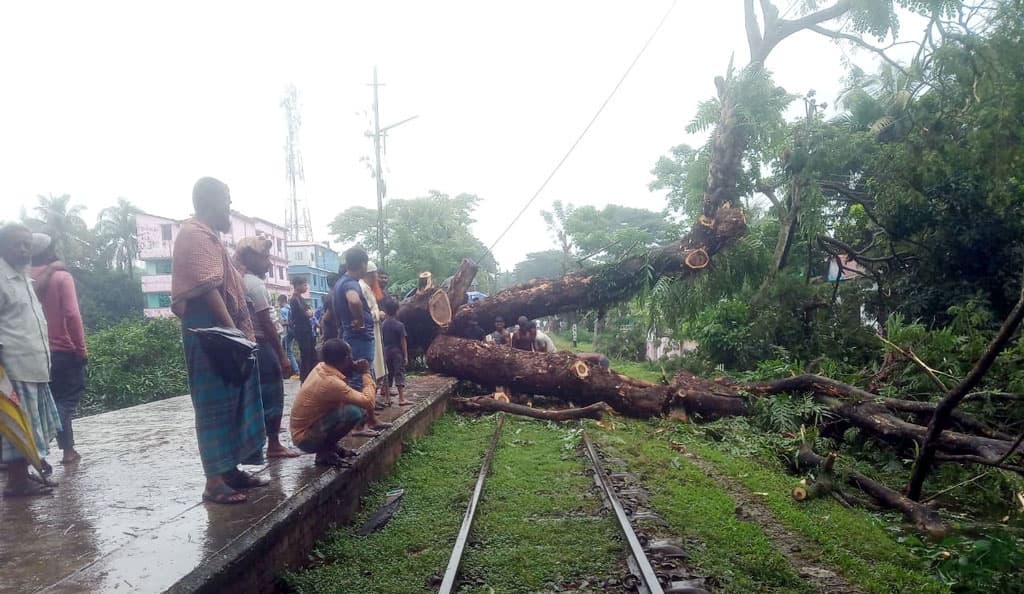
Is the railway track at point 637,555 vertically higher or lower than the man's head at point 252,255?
lower

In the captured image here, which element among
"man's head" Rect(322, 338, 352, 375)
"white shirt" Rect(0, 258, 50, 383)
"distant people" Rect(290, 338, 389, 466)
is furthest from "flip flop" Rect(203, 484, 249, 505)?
"white shirt" Rect(0, 258, 50, 383)

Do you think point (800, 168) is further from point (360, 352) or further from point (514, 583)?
point (514, 583)

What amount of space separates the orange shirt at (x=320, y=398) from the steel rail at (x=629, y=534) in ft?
6.64

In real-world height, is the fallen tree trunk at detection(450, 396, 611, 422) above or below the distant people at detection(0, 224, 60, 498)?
below

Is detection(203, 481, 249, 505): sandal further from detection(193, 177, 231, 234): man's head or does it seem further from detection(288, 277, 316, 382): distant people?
detection(288, 277, 316, 382): distant people

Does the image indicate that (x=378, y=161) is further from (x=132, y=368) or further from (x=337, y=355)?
(x=337, y=355)

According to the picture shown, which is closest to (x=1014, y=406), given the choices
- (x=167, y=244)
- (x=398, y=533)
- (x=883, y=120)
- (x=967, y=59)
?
(x=967, y=59)

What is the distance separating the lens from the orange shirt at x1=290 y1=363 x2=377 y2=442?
4180 mm

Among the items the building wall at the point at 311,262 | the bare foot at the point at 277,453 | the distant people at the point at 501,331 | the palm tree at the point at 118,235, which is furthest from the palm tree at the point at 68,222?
the bare foot at the point at 277,453

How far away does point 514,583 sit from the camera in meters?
3.53

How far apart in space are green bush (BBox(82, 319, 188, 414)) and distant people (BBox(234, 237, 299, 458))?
8859 mm

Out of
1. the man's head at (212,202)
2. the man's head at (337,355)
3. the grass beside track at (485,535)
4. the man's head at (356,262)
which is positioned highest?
the man's head at (212,202)

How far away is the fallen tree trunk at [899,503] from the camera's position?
4414 millimetres

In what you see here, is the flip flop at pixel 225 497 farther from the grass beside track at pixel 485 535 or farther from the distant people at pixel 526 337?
the distant people at pixel 526 337
